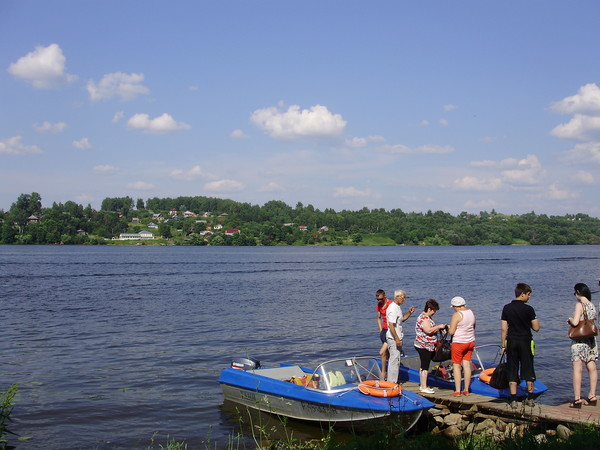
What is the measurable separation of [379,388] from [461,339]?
200cm

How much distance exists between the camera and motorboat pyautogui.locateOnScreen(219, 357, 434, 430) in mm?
11023

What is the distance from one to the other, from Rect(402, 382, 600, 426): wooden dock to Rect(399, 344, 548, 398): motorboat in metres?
0.30

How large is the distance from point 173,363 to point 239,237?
170646 mm

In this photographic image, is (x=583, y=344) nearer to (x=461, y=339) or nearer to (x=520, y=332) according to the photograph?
(x=520, y=332)

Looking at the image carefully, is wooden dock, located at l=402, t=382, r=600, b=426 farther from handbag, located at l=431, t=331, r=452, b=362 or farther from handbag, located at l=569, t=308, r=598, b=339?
handbag, located at l=569, t=308, r=598, b=339

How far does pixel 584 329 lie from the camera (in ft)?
34.1

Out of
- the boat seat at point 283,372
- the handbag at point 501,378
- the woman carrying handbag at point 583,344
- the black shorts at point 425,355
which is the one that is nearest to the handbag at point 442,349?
the black shorts at point 425,355

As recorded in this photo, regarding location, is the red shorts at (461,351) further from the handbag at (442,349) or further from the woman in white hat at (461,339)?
the handbag at (442,349)

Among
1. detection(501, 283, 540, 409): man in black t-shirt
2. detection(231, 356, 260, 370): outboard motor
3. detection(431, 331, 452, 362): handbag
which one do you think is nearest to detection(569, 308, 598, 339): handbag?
detection(501, 283, 540, 409): man in black t-shirt

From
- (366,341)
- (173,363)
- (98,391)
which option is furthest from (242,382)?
(366,341)

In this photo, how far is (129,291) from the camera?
4469 centimetres

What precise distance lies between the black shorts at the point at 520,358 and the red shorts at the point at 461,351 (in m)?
0.90

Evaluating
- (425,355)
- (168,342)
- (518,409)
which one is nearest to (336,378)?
(425,355)

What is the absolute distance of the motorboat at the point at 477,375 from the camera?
39.9 feet
